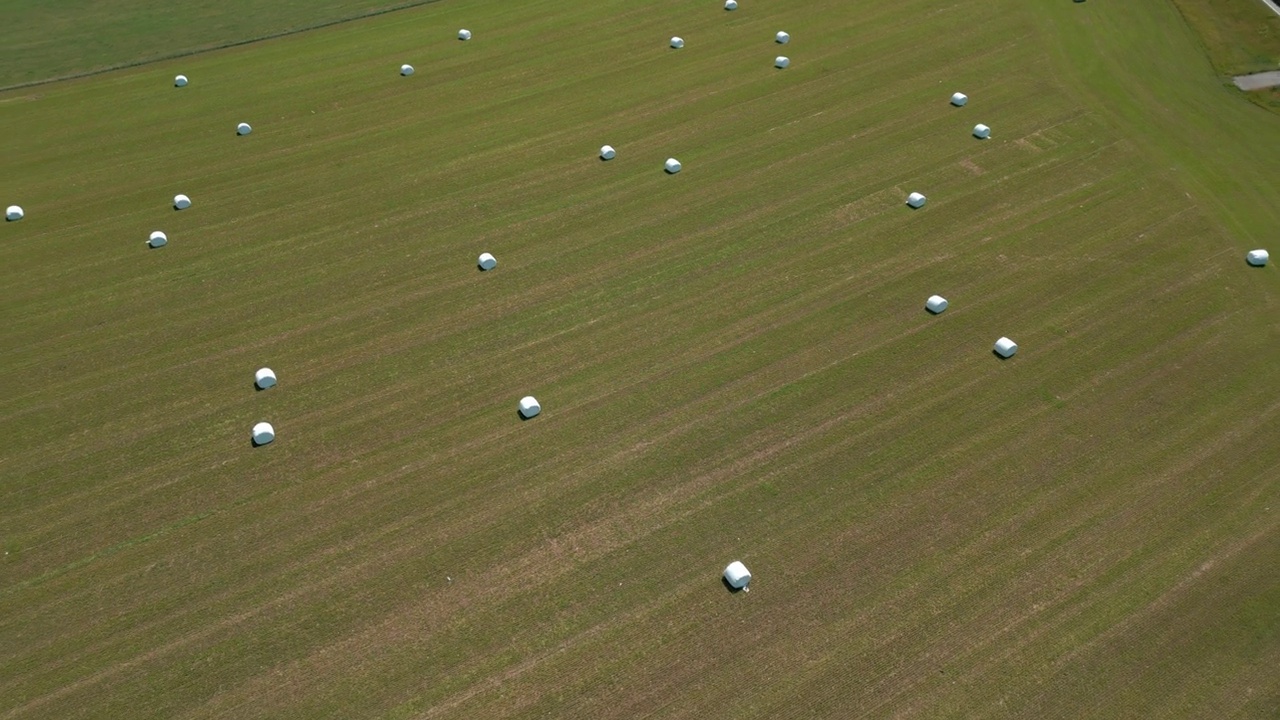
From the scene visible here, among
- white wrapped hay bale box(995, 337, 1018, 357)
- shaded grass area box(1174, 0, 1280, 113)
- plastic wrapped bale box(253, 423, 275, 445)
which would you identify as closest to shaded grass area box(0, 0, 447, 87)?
plastic wrapped bale box(253, 423, 275, 445)

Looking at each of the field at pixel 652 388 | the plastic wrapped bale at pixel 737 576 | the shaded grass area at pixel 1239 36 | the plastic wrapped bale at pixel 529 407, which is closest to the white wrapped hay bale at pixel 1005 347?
the field at pixel 652 388

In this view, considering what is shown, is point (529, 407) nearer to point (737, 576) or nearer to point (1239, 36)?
point (737, 576)

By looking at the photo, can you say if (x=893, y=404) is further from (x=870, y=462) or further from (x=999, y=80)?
(x=999, y=80)

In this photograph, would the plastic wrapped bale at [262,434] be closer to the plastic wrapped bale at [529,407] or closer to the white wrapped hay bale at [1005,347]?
the plastic wrapped bale at [529,407]

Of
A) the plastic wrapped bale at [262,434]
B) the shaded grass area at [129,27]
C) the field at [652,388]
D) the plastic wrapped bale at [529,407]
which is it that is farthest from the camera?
the shaded grass area at [129,27]

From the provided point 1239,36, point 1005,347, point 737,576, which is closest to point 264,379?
point 737,576

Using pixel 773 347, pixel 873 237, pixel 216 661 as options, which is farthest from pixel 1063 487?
pixel 216 661

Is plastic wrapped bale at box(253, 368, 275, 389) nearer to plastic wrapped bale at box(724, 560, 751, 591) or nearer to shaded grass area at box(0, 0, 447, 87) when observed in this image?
plastic wrapped bale at box(724, 560, 751, 591)
